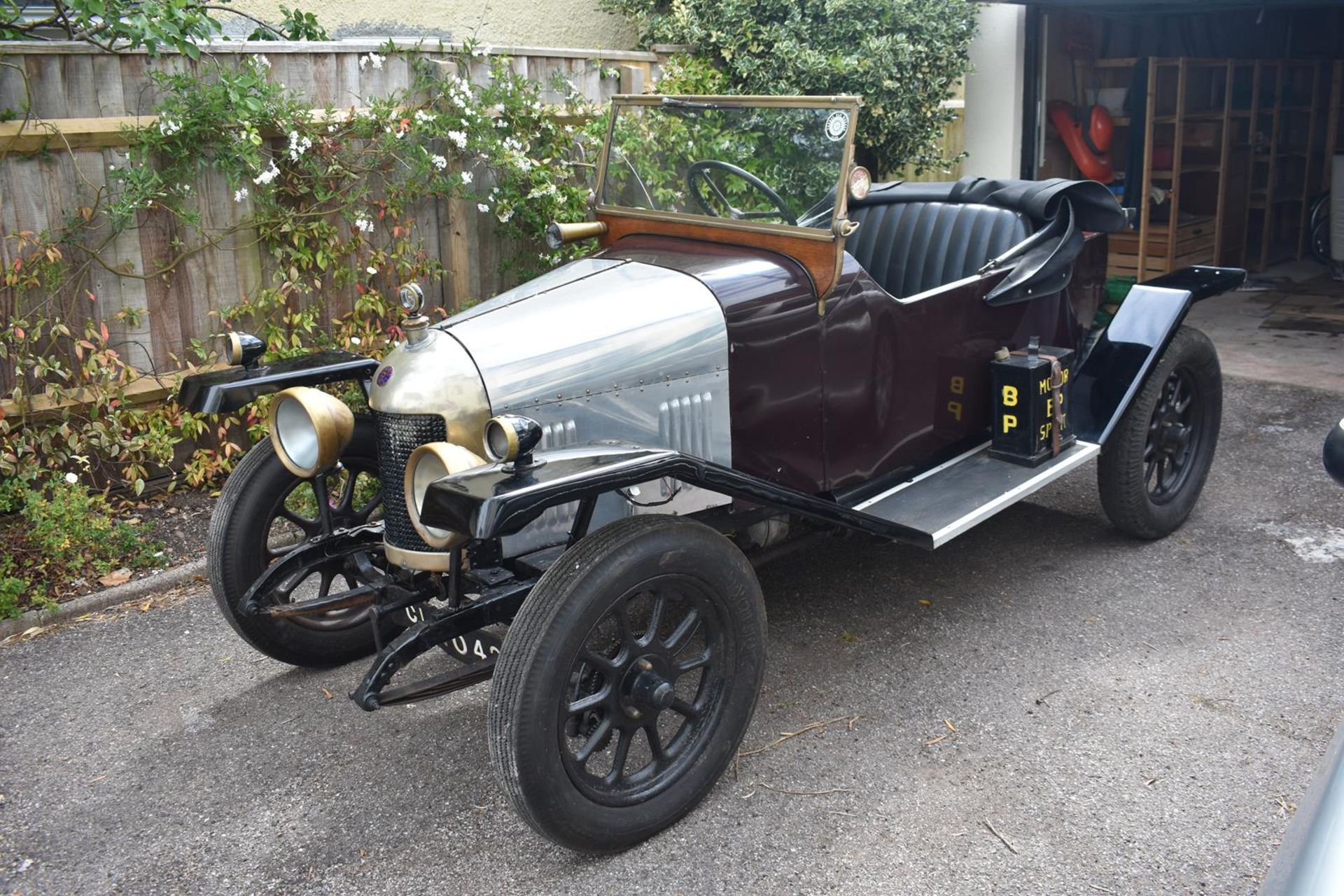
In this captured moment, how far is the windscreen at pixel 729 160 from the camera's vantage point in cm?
322

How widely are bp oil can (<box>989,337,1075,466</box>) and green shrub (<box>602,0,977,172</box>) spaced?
10.4ft

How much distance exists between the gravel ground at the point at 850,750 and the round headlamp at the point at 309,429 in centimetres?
80

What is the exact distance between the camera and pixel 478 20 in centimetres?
645

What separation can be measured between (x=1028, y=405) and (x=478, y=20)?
168 inches

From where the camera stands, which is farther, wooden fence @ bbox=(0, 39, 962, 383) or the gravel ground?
wooden fence @ bbox=(0, 39, 962, 383)

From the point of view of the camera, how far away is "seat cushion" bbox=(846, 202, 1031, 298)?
3990 millimetres

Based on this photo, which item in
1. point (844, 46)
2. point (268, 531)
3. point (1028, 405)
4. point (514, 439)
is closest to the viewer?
point (514, 439)

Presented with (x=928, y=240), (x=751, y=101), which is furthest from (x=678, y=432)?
(x=928, y=240)

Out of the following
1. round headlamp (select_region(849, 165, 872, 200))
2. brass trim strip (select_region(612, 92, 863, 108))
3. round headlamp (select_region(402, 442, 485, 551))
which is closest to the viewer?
round headlamp (select_region(402, 442, 485, 551))

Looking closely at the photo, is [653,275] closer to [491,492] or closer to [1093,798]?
[491,492]

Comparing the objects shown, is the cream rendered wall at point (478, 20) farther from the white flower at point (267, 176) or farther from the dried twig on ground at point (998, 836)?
the dried twig on ground at point (998, 836)

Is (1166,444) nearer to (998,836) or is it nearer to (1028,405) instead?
(1028,405)

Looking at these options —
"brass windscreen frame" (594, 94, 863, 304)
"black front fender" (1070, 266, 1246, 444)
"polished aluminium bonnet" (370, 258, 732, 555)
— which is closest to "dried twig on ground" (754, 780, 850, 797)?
"polished aluminium bonnet" (370, 258, 732, 555)

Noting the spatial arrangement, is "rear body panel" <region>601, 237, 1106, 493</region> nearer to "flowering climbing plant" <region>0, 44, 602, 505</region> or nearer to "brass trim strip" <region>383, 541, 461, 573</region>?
"brass trim strip" <region>383, 541, 461, 573</region>
